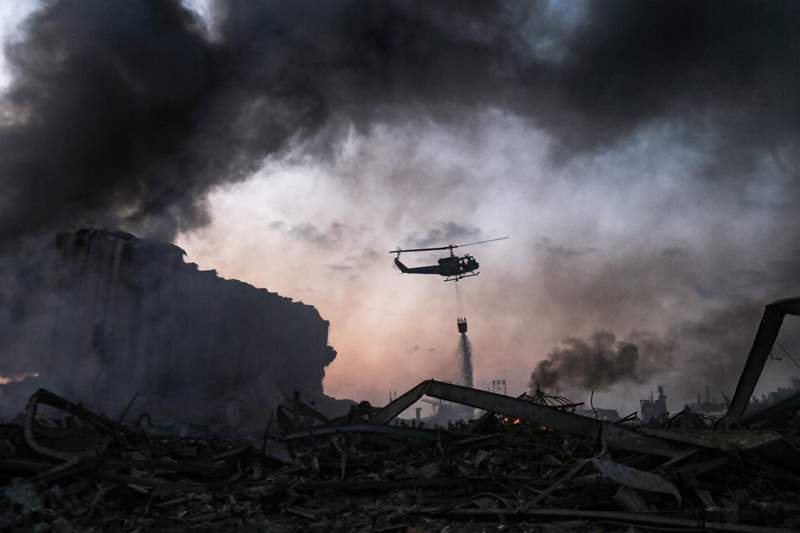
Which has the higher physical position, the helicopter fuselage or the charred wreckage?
the helicopter fuselage

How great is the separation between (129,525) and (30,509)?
75 centimetres

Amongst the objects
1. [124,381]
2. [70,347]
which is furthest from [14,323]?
[124,381]

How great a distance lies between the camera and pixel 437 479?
4652 millimetres

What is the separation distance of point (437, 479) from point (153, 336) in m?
56.0

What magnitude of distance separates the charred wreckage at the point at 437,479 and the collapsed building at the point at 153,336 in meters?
44.1

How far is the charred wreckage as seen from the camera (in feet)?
12.0

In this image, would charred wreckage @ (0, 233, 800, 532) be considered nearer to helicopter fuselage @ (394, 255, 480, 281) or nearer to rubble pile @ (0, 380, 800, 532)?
rubble pile @ (0, 380, 800, 532)

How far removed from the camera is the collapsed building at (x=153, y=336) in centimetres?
4672

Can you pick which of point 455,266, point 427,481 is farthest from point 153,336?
point 427,481

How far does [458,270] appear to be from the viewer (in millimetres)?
39438

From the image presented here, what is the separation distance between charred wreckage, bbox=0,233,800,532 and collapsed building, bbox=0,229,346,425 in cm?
4413

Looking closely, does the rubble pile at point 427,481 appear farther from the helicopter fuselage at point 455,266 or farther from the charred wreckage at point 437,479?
the helicopter fuselage at point 455,266

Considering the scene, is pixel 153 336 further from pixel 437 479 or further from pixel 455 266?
pixel 437 479

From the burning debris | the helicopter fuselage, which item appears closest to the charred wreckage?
the burning debris
